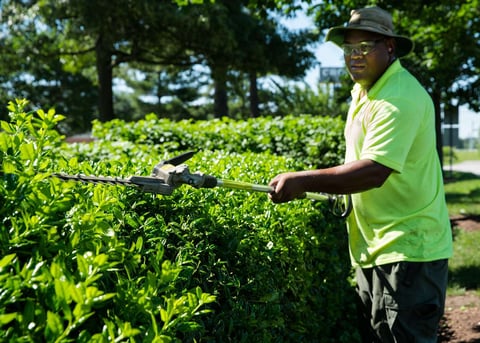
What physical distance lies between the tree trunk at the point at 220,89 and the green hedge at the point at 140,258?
50.8 ft

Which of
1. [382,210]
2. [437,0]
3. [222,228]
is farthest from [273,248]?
[437,0]

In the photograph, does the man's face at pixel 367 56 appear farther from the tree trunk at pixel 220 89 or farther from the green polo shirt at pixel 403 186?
the tree trunk at pixel 220 89

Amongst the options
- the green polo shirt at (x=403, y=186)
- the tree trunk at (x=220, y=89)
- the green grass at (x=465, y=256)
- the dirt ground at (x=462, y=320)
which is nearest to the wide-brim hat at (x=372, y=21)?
the green polo shirt at (x=403, y=186)

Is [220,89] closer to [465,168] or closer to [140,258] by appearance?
[140,258]

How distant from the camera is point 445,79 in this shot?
480 inches

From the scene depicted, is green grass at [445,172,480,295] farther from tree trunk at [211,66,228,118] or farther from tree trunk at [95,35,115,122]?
tree trunk at [95,35,115,122]

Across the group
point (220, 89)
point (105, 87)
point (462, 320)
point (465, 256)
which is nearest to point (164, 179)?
point (462, 320)

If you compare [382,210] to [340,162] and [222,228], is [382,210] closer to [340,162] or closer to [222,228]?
[222,228]

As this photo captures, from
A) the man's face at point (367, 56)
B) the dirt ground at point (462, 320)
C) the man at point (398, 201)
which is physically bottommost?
the dirt ground at point (462, 320)

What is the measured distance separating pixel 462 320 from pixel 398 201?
344cm

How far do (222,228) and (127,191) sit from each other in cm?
42

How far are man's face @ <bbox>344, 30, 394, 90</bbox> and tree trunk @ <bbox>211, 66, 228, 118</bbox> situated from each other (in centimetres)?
1588

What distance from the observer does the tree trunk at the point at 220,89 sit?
18.9 meters

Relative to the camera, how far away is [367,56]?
2.94 meters
